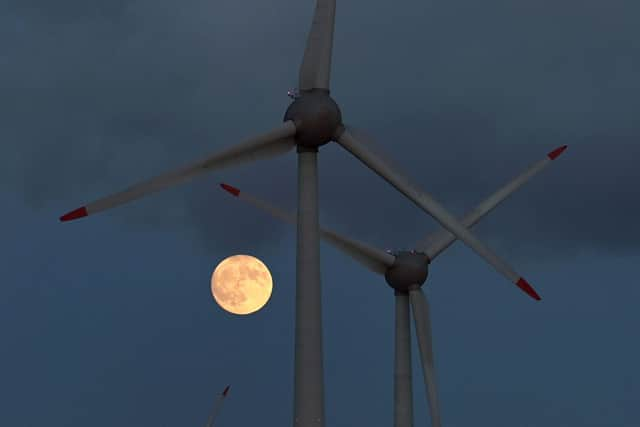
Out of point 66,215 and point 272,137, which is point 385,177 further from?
point 66,215

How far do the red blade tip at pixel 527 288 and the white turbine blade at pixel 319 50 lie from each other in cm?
1477

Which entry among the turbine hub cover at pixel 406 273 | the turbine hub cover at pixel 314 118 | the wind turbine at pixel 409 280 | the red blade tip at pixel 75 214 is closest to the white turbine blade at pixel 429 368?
the wind turbine at pixel 409 280

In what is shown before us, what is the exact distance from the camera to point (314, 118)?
63.5m

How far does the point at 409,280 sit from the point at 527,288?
36301 mm

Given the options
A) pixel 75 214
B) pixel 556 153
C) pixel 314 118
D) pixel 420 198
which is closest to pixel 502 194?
pixel 556 153

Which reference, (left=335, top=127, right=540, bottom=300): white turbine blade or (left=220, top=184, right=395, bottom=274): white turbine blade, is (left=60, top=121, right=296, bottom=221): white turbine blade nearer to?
(left=335, top=127, right=540, bottom=300): white turbine blade

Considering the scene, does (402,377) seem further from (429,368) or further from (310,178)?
Answer: (310,178)

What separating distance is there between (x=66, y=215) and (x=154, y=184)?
6635mm

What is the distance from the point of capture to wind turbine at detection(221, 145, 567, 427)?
93.6 m

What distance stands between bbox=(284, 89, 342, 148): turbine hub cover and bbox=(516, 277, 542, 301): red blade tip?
1271 cm

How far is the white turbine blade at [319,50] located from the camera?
65.4 m

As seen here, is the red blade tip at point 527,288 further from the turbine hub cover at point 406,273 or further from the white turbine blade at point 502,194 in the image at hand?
the turbine hub cover at point 406,273

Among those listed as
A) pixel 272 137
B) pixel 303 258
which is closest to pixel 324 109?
pixel 272 137

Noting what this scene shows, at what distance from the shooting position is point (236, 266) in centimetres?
6350
